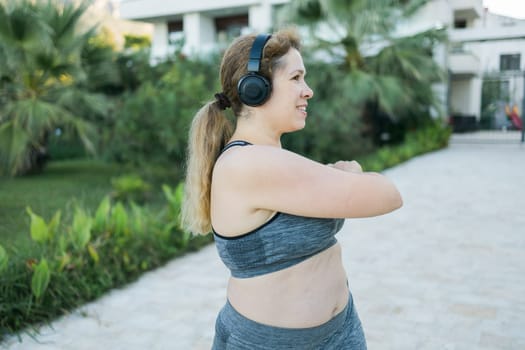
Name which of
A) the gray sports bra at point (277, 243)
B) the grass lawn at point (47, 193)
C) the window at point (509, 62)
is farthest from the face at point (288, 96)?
the window at point (509, 62)

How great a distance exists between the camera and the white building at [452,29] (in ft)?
66.5

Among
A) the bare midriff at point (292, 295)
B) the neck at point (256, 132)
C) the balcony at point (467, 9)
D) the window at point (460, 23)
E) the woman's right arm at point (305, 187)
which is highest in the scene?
the balcony at point (467, 9)

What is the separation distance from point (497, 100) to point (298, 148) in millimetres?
14981

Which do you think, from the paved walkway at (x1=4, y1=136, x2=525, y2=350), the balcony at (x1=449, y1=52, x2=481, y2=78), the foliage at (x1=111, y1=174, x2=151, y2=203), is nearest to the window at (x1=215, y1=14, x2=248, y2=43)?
the balcony at (x1=449, y1=52, x2=481, y2=78)

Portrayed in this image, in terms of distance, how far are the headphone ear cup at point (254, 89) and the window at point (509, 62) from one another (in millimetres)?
29024

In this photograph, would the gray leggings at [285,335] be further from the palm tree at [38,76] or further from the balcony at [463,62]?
the balcony at [463,62]

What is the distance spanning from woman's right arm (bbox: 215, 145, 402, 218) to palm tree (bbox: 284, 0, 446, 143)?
1238cm

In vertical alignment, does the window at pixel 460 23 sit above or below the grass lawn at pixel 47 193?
above

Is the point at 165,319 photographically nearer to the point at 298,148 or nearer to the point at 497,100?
the point at 298,148

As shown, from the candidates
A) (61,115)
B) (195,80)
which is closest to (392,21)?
(195,80)

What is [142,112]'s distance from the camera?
9.87 metres

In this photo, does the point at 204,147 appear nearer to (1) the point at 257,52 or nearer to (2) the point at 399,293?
(1) the point at 257,52

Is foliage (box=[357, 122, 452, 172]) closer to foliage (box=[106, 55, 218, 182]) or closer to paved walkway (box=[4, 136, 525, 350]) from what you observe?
foliage (box=[106, 55, 218, 182])

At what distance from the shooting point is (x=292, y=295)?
55.1 inches
